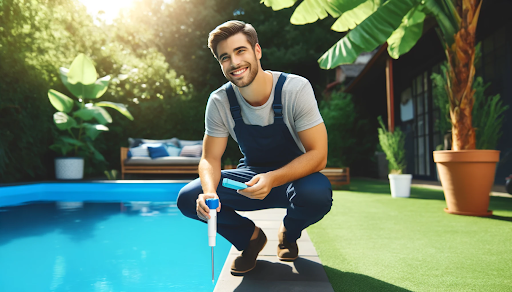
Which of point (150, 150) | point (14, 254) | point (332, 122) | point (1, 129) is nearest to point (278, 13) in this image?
point (332, 122)

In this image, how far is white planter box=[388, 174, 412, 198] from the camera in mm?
4805

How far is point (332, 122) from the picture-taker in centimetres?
916

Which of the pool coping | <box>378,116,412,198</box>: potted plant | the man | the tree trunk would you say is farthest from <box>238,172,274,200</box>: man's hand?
the pool coping

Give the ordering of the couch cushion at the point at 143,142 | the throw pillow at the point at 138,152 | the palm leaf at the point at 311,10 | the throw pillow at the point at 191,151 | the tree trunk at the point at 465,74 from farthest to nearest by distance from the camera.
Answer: the couch cushion at the point at 143,142, the throw pillow at the point at 191,151, the throw pillow at the point at 138,152, the palm leaf at the point at 311,10, the tree trunk at the point at 465,74

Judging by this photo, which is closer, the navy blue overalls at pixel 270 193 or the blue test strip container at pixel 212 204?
the blue test strip container at pixel 212 204

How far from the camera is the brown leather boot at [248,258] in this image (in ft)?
5.59

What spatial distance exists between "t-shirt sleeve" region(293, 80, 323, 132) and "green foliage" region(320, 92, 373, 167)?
6230 millimetres

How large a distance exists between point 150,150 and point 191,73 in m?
5.60

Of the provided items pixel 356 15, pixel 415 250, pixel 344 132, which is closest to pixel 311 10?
pixel 356 15

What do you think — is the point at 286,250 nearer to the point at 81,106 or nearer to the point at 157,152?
the point at 157,152

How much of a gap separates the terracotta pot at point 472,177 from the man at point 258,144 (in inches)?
85.4

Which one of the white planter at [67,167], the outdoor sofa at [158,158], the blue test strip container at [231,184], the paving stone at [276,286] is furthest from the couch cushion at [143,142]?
the blue test strip container at [231,184]

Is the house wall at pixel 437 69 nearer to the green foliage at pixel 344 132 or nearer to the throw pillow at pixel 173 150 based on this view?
the green foliage at pixel 344 132

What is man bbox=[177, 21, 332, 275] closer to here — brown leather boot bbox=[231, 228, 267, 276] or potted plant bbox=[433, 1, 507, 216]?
brown leather boot bbox=[231, 228, 267, 276]
